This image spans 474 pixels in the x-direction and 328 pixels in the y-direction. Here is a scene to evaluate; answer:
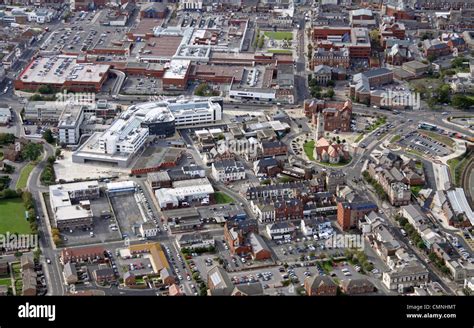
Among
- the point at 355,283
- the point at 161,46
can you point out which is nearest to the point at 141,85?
the point at 161,46

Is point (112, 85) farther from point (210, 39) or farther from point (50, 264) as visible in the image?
point (50, 264)

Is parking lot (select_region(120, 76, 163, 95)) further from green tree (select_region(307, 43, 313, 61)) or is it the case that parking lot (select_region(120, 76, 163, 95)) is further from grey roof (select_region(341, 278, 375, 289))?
grey roof (select_region(341, 278, 375, 289))

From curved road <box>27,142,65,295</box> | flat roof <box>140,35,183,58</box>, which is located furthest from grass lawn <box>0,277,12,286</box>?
flat roof <box>140,35,183,58</box>

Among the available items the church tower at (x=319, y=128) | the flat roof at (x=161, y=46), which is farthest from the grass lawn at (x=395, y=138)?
the flat roof at (x=161, y=46)

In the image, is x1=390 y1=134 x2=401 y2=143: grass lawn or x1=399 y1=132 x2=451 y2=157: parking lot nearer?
x1=399 y1=132 x2=451 y2=157: parking lot

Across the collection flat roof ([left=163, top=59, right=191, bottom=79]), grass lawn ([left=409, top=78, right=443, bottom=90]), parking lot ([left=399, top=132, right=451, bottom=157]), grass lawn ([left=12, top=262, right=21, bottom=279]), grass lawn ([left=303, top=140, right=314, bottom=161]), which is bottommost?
parking lot ([left=399, top=132, right=451, bottom=157])

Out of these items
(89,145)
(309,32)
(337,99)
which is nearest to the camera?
(89,145)

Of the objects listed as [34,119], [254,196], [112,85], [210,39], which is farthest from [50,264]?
[210,39]

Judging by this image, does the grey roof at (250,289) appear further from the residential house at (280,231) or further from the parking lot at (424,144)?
the parking lot at (424,144)
